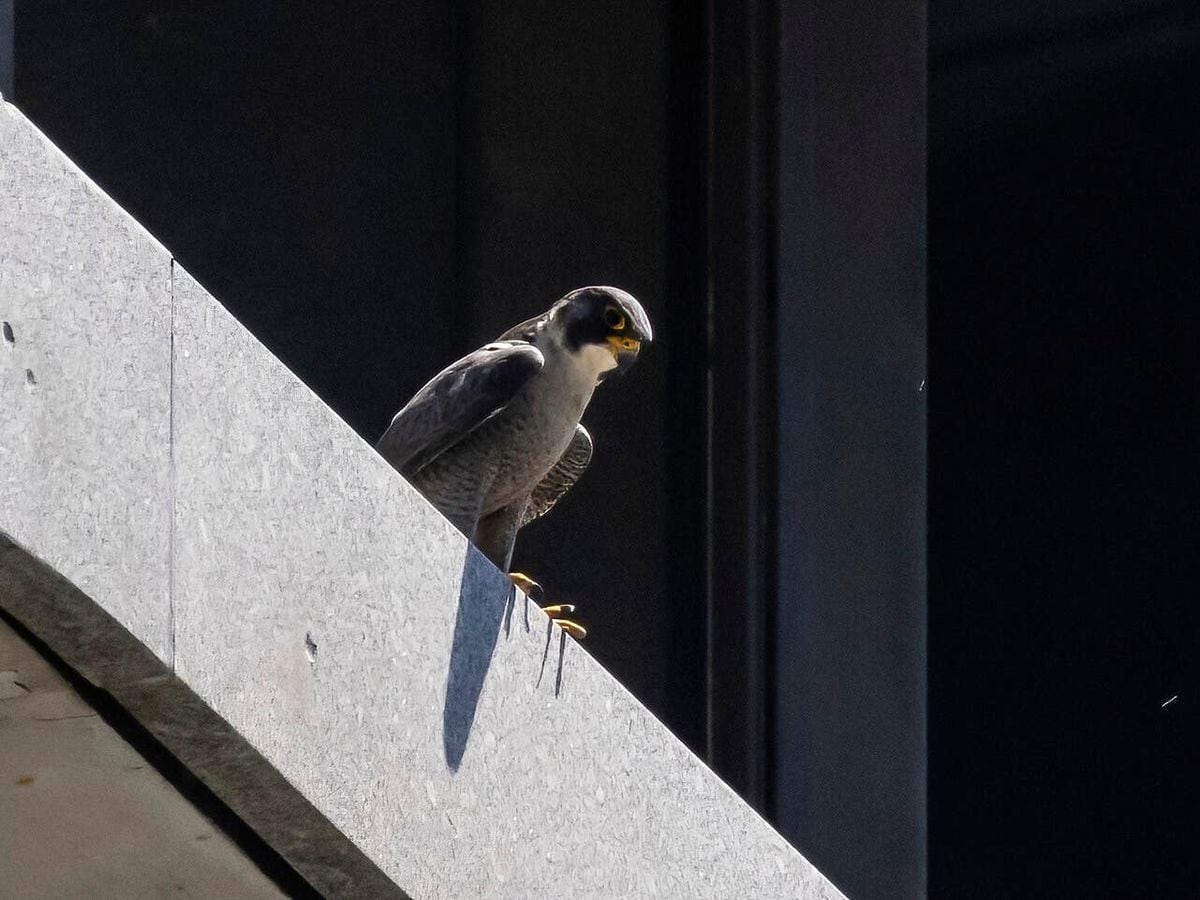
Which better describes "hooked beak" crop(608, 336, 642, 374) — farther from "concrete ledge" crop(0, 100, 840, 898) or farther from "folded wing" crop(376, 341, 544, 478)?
"concrete ledge" crop(0, 100, 840, 898)

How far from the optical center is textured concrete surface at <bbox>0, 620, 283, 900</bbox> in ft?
8.65

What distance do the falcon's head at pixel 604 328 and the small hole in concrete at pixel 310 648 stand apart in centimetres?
175

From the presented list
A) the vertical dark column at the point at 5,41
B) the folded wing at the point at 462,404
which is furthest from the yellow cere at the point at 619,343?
the vertical dark column at the point at 5,41

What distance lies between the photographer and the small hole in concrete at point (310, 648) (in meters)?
2.70

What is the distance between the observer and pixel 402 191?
6508 mm

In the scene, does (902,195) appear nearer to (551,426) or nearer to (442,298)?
(442,298)

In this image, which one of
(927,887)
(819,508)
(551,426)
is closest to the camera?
(551,426)

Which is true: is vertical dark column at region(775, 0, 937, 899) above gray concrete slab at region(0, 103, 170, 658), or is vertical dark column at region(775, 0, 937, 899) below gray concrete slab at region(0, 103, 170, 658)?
below

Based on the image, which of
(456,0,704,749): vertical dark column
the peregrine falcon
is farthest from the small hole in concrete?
(456,0,704,749): vertical dark column

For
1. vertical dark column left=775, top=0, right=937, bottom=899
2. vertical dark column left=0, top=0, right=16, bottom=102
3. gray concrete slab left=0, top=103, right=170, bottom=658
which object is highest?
vertical dark column left=0, top=0, right=16, bottom=102

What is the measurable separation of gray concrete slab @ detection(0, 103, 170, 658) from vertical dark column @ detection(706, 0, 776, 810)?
12.6 feet

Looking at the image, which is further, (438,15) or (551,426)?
(438,15)
